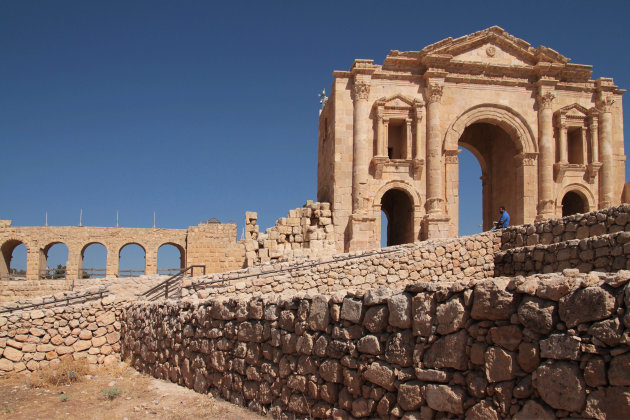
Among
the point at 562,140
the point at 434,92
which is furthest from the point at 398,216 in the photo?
the point at 562,140

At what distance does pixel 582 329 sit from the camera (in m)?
3.11

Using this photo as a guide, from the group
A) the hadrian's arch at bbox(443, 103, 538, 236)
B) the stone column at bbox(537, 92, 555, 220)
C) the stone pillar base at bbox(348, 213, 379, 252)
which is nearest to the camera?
the stone pillar base at bbox(348, 213, 379, 252)

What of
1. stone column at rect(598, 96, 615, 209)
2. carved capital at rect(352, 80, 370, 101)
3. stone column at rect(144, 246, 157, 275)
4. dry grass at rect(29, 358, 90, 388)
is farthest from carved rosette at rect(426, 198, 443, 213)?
stone column at rect(144, 246, 157, 275)

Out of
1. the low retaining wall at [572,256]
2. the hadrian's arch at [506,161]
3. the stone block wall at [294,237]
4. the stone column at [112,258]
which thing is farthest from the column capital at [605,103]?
the stone column at [112,258]

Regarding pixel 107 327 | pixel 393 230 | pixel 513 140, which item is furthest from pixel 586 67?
pixel 107 327

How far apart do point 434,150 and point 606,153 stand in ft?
23.6

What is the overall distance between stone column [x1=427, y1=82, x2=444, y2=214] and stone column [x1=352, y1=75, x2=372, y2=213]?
7.57 ft

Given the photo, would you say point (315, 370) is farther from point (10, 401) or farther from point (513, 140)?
point (513, 140)

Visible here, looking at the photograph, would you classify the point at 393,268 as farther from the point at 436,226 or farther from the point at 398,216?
the point at 398,216

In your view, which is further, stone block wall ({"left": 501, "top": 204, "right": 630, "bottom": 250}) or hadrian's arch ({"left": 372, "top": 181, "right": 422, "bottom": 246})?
hadrian's arch ({"left": 372, "top": 181, "right": 422, "bottom": 246})

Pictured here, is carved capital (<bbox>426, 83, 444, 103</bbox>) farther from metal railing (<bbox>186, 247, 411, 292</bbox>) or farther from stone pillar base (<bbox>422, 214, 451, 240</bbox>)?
metal railing (<bbox>186, 247, 411, 292</bbox>)

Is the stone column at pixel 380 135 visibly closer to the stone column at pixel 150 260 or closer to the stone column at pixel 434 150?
the stone column at pixel 434 150

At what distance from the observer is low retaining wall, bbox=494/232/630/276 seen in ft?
27.3

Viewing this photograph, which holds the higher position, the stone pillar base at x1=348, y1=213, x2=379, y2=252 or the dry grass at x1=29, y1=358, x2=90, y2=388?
the stone pillar base at x1=348, y1=213, x2=379, y2=252
